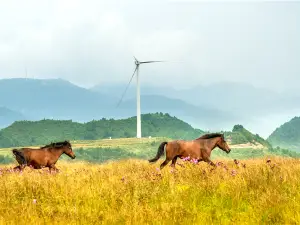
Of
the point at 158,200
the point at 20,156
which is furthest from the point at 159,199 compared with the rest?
the point at 20,156

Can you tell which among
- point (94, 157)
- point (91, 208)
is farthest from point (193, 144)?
point (94, 157)

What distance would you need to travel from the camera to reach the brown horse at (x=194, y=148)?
22.1 m

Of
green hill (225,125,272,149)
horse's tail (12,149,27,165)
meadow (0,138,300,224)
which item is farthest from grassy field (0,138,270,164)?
meadow (0,138,300,224)

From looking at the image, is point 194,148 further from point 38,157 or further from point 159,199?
point 159,199

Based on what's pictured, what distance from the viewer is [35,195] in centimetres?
1240

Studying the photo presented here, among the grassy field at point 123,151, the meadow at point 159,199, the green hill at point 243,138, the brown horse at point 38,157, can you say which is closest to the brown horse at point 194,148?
the brown horse at point 38,157

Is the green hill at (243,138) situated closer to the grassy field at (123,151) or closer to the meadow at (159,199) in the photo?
the grassy field at (123,151)

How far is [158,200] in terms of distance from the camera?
38.2ft

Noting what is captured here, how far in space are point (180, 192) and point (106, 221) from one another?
291cm

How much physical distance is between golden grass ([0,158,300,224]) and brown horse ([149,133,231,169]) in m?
7.37

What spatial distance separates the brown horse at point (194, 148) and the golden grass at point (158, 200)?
7.37 meters

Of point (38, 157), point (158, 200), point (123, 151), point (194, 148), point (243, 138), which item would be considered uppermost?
point (243, 138)

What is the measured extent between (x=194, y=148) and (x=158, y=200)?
35.2ft

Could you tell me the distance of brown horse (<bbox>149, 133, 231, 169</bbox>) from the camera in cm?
2211
